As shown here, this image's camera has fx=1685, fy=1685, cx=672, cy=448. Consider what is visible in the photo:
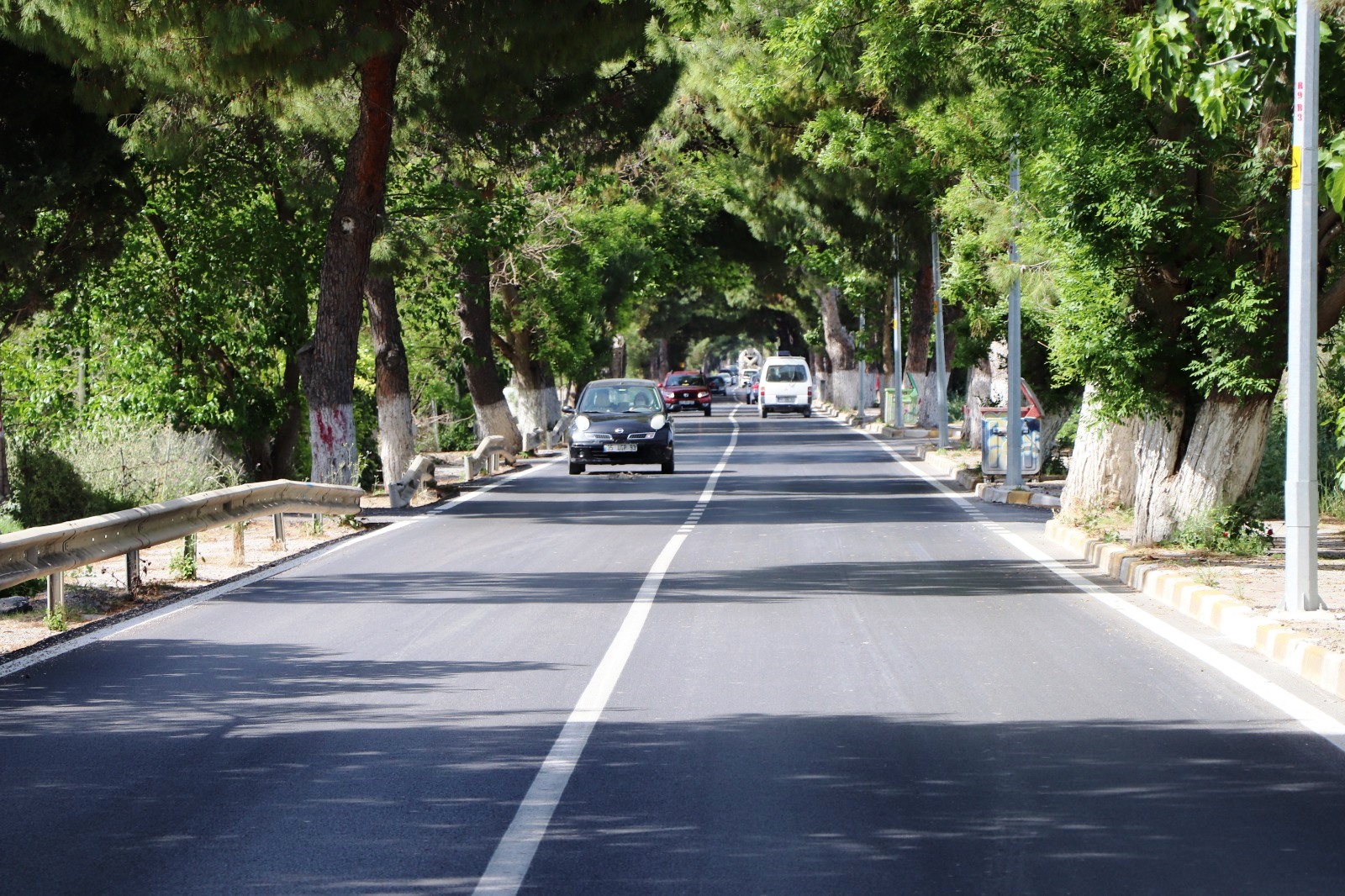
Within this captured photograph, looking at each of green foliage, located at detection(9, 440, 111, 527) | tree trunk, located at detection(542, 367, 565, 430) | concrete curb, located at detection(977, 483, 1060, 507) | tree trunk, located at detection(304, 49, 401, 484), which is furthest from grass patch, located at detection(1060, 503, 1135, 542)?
tree trunk, located at detection(542, 367, 565, 430)

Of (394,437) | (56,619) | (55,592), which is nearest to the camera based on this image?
(56,619)

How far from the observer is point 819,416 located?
225 feet

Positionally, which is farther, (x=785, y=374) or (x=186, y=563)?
(x=785, y=374)

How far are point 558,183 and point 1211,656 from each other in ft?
74.2

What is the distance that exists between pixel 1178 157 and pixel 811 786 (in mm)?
8903

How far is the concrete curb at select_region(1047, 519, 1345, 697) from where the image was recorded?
8.73 m

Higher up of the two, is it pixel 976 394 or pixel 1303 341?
pixel 1303 341

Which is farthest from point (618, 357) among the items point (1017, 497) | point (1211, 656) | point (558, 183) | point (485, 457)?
point (1211, 656)

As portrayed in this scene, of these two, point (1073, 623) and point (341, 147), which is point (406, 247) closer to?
point (341, 147)

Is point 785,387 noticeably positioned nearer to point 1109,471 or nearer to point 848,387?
point 848,387

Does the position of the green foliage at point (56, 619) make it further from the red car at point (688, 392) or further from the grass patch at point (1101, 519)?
the red car at point (688, 392)

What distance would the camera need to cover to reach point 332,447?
2211 centimetres

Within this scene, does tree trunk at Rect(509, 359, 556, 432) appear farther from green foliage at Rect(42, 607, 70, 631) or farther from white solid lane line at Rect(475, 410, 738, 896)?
green foliage at Rect(42, 607, 70, 631)

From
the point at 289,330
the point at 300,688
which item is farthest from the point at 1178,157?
the point at 289,330
